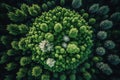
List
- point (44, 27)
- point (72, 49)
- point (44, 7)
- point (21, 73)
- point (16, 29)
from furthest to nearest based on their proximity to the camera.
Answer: point (44, 7) < point (16, 29) < point (21, 73) < point (44, 27) < point (72, 49)

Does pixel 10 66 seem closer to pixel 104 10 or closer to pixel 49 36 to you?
pixel 49 36

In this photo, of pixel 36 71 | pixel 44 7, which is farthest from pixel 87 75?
pixel 44 7

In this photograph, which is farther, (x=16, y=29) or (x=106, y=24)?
(x=106, y=24)

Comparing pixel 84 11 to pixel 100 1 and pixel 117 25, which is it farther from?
pixel 117 25

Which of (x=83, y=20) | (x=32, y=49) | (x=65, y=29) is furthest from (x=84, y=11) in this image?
(x=32, y=49)

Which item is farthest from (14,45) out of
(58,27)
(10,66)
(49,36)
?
(58,27)

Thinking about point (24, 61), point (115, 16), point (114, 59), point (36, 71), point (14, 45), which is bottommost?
point (114, 59)

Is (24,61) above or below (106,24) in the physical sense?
below

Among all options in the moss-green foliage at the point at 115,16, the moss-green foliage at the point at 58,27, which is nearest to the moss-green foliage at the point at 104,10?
the moss-green foliage at the point at 115,16

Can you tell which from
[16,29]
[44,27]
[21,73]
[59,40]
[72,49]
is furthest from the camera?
[16,29]
